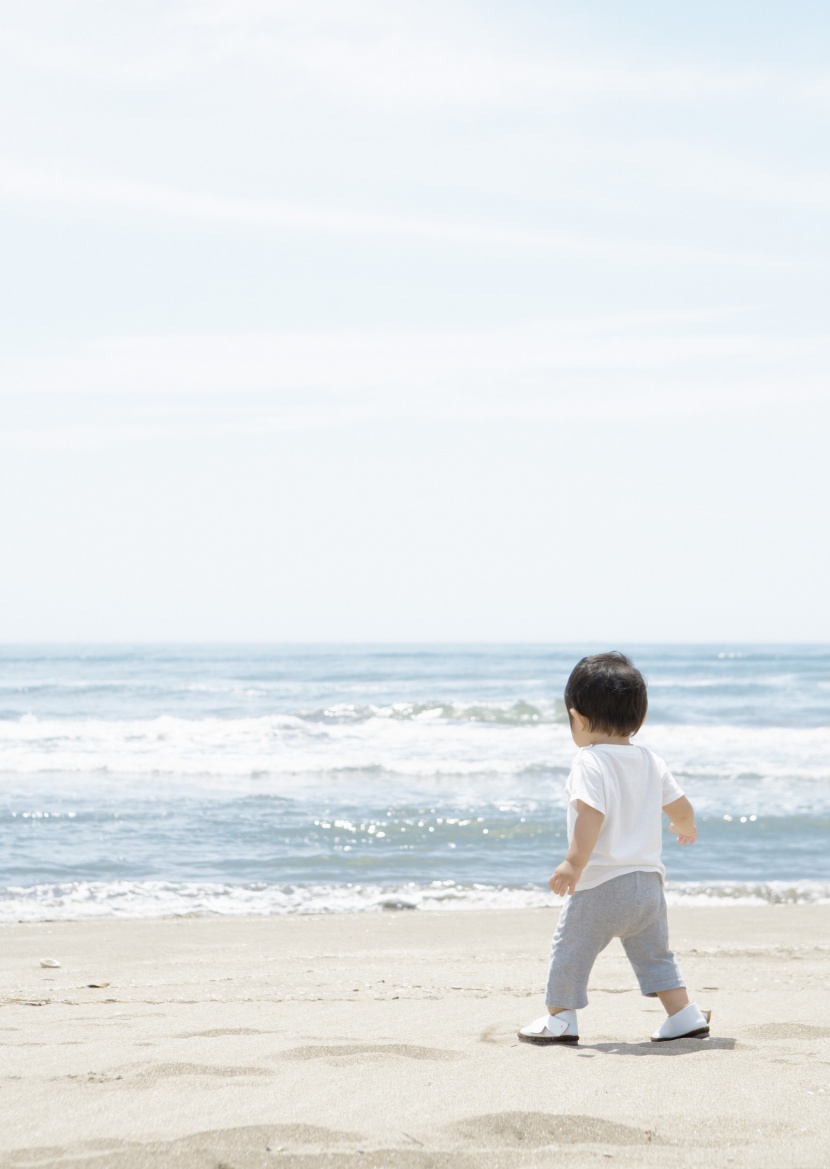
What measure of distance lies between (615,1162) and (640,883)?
147cm

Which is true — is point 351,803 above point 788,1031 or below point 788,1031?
below

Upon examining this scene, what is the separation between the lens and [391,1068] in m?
3.01

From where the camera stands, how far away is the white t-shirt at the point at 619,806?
3.57 meters

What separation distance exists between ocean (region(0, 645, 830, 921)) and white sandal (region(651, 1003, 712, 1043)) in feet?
15.7

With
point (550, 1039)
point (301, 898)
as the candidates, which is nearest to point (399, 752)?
point (301, 898)

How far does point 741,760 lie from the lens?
17188 mm

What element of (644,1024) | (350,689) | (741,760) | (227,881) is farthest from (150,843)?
(350,689)

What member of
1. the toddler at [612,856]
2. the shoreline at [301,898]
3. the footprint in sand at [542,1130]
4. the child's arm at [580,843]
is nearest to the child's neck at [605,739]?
→ the toddler at [612,856]

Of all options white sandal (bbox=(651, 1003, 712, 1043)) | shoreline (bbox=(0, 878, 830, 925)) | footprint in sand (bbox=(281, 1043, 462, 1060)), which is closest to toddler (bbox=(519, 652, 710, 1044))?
white sandal (bbox=(651, 1003, 712, 1043))

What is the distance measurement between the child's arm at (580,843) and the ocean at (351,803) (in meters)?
4.93

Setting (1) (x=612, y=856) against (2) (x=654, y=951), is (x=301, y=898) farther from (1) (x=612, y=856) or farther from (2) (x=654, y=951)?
(1) (x=612, y=856)

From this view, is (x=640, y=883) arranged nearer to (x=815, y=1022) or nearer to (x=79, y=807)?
(x=815, y=1022)

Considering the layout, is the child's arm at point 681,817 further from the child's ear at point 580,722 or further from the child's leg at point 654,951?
the child's ear at point 580,722

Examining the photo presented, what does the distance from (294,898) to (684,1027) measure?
5226 mm
